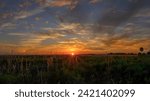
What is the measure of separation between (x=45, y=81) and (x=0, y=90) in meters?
1.42

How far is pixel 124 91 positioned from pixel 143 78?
2.02 metres

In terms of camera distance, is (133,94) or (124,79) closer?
(133,94)

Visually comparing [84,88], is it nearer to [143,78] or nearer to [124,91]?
[124,91]

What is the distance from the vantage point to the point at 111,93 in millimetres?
3484

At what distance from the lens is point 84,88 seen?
3.54 metres

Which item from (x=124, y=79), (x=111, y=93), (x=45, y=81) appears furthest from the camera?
(x=124, y=79)

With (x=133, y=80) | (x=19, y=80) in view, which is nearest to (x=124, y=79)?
(x=133, y=80)

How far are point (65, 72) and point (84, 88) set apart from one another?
200 cm

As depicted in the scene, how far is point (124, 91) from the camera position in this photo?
3.55m

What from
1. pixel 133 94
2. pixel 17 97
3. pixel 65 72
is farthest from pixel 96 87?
pixel 65 72

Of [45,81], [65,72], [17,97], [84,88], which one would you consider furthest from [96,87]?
[65,72]

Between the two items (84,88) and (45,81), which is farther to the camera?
(45,81)

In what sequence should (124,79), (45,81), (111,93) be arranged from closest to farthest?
1. (111,93)
2. (45,81)
3. (124,79)

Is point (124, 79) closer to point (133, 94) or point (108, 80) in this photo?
point (108, 80)
